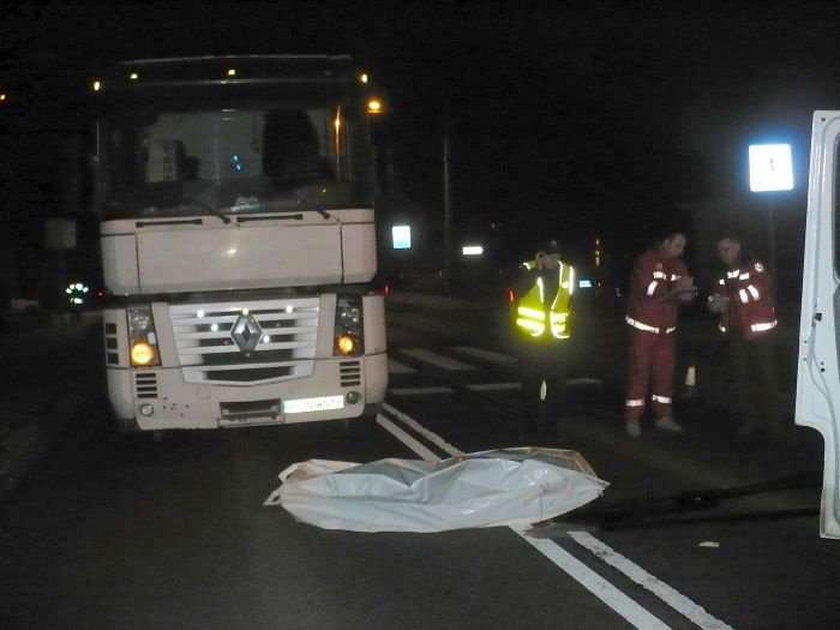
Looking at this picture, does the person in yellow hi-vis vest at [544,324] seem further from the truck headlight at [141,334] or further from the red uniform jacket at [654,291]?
the truck headlight at [141,334]

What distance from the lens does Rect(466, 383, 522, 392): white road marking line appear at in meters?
17.7

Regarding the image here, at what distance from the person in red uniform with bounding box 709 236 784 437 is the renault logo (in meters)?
4.14

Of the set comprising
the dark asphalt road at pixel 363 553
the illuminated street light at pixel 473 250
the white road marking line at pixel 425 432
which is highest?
the dark asphalt road at pixel 363 553

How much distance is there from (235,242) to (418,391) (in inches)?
263

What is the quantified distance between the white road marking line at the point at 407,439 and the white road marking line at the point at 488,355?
21.7 feet

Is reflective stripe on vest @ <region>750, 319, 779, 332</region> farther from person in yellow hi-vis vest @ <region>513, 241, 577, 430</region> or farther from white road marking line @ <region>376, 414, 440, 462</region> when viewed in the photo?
white road marking line @ <region>376, 414, 440, 462</region>

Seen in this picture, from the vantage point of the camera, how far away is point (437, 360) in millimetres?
22453

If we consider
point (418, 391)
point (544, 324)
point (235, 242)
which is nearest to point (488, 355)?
point (418, 391)

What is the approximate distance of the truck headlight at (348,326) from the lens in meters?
11.7

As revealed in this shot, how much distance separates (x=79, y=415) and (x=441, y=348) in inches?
381

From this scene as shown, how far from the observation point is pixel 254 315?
458 inches

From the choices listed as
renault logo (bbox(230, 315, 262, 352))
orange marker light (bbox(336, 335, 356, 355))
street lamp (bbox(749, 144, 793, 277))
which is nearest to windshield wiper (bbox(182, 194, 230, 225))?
renault logo (bbox(230, 315, 262, 352))

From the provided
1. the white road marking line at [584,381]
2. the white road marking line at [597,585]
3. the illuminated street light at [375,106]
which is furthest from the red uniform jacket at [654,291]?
the white road marking line at [584,381]

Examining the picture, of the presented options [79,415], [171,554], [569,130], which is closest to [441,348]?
[79,415]
